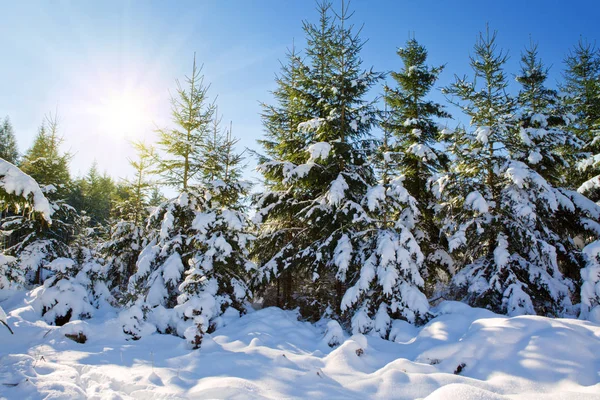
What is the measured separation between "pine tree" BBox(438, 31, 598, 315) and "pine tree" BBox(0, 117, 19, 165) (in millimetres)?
45528

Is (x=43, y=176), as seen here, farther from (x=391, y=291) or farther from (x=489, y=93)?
(x=489, y=93)

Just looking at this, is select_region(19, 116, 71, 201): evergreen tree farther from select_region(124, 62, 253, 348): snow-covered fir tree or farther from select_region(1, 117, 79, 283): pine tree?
select_region(124, 62, 253, 348): snow-covered fir tree

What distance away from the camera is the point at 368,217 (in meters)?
9.67

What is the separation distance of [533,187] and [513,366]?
6617mm

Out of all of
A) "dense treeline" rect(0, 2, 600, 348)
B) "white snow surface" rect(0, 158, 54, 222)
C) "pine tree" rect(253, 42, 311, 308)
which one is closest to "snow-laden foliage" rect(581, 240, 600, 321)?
"dense treeline" rect(0, 2, 600, 348)

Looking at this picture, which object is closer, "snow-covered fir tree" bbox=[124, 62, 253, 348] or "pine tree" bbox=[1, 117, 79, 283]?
"snow-covered fir tree" bbox=[124, 62, 253, 348]

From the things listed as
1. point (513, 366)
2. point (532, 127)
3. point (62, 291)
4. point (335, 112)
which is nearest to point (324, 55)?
point (335, 112)

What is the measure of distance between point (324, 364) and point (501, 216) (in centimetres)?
776

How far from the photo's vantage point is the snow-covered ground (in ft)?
15.0

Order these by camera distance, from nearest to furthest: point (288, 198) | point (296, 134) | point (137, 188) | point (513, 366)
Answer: point (513, 366), point (288, 198), point (296, 134), point (137, 188)

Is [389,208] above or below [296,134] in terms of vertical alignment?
below

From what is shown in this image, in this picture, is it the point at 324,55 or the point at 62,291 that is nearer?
the point at 62,291

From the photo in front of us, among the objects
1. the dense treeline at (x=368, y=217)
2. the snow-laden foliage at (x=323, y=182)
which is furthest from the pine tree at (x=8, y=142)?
the snow-laden foliage at (x=323, y=182)

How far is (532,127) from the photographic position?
11.5 metres
